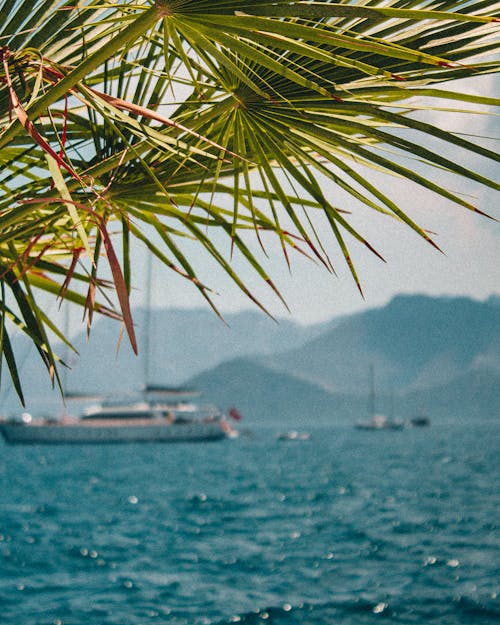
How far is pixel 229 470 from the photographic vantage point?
174ft

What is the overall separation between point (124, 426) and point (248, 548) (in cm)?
5110

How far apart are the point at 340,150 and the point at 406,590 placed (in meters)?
13.5

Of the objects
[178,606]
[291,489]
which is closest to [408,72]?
[178,606]

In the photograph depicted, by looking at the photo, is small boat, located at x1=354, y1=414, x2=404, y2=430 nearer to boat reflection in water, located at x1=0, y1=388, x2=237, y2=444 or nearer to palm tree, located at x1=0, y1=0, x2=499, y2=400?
boat reflection in water, located at x1=0, y1=388, x2=237, y2=444

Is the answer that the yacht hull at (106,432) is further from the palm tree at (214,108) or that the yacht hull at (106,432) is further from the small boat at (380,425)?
the palm tree at (214,108)

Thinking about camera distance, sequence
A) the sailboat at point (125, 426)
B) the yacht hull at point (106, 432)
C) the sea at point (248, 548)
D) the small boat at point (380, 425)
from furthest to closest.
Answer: the small boat at point (380, 425), the sailboat at point (125, 426), the yacht hull at point (106, 432), the sea at point (248, 548)

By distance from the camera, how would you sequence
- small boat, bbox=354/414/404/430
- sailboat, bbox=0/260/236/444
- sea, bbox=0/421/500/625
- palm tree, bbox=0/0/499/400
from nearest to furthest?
palm tree, bbox=0/0/499/400, sea, bbox=0/421/500/625, sailboat, bbox=0/260/236/444, small boat, bbox=354/414/404/430

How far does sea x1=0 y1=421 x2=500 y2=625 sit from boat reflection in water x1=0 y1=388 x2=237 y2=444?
19723 mm

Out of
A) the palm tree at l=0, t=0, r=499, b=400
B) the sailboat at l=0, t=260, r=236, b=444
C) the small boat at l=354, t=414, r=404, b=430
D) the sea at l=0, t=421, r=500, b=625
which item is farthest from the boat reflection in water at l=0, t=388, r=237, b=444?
the palm tree at l=0, t=0, r=499, b=400

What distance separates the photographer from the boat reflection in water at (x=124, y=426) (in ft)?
224

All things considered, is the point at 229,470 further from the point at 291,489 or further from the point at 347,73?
the point at 347,73

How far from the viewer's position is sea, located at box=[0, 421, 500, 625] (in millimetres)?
12852

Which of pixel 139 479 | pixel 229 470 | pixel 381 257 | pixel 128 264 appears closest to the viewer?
pixel 381 257

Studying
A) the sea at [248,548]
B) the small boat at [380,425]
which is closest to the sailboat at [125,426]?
the sea at [248,548]
